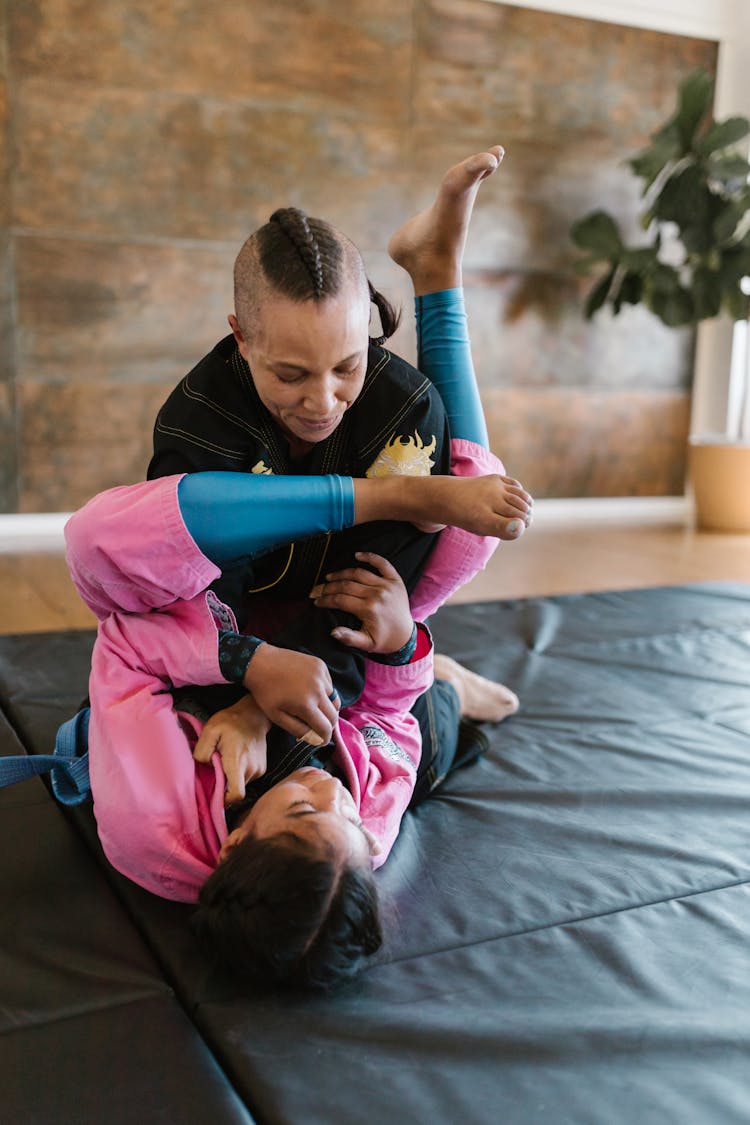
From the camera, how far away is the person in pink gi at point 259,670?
107cm

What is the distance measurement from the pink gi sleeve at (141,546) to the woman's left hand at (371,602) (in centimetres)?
18

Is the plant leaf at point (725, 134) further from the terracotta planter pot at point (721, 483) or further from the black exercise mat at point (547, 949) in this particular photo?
the black exercise mat at point (547, 949)

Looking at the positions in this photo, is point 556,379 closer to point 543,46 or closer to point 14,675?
point 543,46

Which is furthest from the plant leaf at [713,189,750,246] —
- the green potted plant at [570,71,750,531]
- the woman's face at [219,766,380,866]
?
the woman's face at [219,766,380,866]

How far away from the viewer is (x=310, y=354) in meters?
1.19

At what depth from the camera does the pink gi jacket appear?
121 centimetres

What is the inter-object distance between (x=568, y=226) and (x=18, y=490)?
98.5 inches

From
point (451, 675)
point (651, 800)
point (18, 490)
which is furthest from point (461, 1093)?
point (18, 490)

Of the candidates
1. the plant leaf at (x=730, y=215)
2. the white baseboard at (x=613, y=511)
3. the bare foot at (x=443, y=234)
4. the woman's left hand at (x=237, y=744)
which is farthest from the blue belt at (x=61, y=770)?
the plant leaf at (x=730, y=215)

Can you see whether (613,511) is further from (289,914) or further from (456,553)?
(289,914)

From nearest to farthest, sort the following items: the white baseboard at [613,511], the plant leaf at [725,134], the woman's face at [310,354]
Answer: the woman's face at [310,354], the plant leaf at [725,134], the white baseboard at [613,511]

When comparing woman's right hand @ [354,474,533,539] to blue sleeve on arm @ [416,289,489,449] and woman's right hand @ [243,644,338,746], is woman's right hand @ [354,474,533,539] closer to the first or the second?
woman's right hand @ [243,644,338,746]

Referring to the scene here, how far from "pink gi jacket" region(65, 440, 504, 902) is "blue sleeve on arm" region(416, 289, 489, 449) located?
51cm

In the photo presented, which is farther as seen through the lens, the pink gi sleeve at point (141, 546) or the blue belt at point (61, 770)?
the blue belt at point (61, 770)
